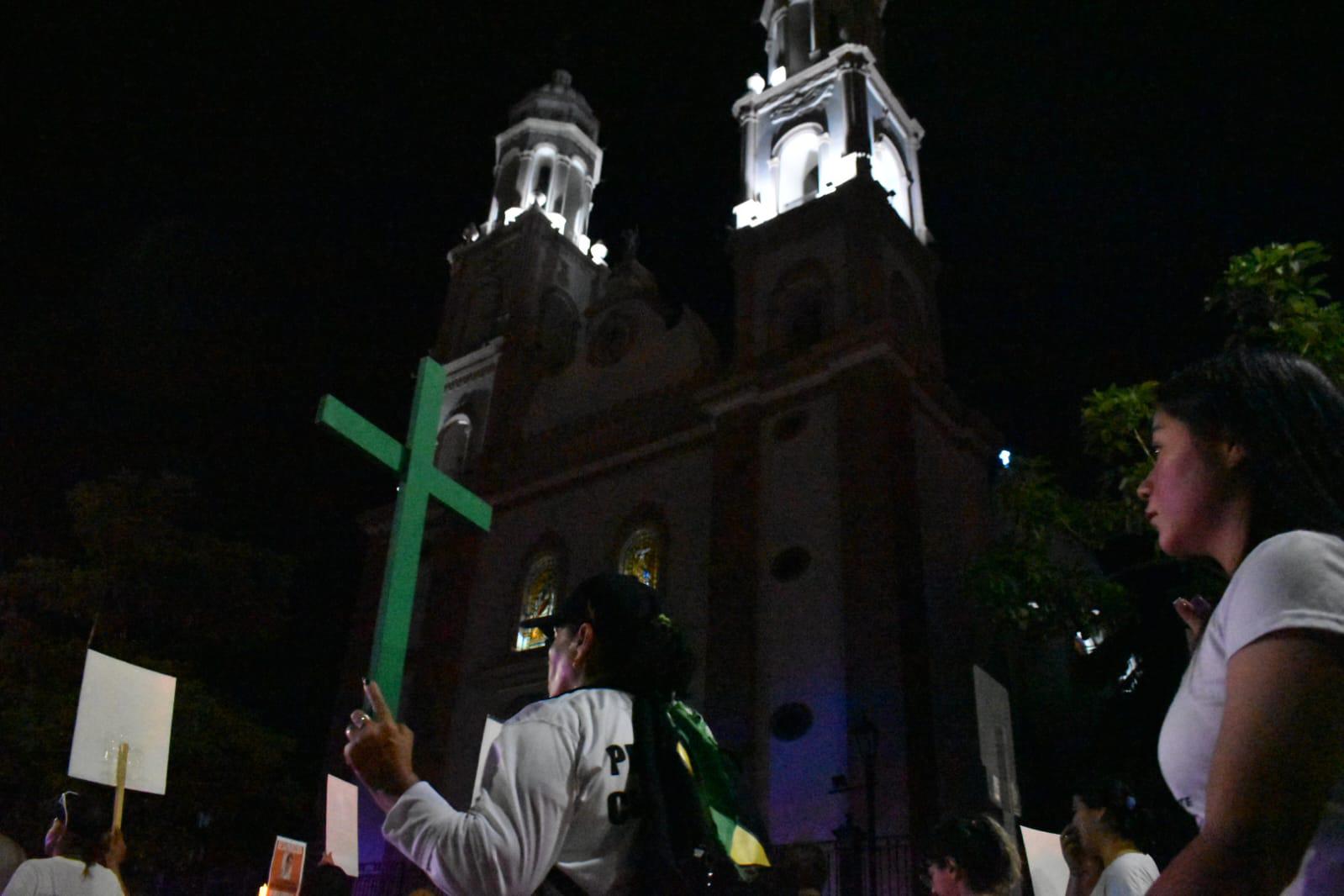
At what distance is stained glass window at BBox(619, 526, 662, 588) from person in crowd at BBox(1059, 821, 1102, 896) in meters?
15.3

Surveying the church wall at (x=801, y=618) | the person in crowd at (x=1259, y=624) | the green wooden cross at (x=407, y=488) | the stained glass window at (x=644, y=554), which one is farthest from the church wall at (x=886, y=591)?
the person in crowd at (x=1259, y=624)

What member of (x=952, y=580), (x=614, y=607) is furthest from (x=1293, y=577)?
(x=952, y=580)

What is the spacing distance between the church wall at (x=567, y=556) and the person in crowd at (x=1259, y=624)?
16772 millimetres

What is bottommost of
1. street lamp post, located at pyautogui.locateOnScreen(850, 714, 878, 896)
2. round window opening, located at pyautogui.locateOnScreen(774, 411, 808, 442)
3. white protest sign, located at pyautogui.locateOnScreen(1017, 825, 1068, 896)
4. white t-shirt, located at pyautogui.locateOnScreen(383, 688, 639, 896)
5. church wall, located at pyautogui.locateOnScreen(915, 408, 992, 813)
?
white t-shirt, located at pyautogui.locateOnScreen(383, 688, 639, 896)

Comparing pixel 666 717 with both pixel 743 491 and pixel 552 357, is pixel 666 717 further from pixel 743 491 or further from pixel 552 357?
pixel 552 357

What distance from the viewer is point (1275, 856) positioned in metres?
1.20

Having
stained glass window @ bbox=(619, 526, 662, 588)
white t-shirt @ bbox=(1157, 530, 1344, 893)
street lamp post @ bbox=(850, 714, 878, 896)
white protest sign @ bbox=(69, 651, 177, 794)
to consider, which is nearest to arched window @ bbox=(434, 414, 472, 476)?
stained glass window @ bbox=(619, 526, 662, 588)

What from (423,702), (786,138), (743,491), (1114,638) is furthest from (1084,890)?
(786,138)

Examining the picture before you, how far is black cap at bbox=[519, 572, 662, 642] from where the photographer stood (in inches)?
104

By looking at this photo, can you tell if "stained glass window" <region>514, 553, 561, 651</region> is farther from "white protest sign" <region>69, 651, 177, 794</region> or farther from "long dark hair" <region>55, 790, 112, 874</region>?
"long dark hair" <region>55, 790, 112, 874</region>

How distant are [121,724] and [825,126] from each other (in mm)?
22162

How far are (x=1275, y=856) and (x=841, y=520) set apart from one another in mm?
16400

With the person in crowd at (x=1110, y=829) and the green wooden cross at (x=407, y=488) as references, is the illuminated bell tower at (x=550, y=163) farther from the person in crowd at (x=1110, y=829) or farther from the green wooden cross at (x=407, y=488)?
the person in crowd at (x=1110, y=829)

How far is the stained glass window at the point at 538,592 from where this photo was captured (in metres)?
21.1
